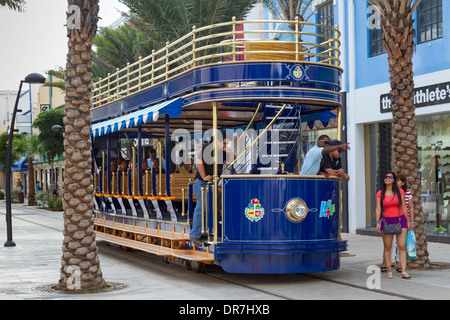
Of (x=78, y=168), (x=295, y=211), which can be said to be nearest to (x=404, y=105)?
(x=295, y=211)

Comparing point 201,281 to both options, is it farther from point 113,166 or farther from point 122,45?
point 122,45

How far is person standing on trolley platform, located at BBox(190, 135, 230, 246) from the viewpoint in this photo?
36.8ft

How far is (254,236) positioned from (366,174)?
1087 centimetres

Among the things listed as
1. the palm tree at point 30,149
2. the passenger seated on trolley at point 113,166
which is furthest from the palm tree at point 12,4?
the palm tree at point 30,149

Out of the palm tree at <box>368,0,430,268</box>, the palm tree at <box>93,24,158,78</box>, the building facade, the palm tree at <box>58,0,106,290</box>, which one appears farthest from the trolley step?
the palm tree at <box>93,24,158,78</box>

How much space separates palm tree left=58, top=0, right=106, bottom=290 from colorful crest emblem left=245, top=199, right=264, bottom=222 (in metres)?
2.40

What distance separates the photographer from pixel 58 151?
140ft

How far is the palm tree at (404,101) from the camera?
12.7 m

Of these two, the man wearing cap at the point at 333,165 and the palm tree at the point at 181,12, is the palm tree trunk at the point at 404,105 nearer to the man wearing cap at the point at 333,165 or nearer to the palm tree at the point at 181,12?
the man wearing cap at the point at 333,165

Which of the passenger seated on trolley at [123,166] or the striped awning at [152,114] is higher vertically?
the striped awning at [152,114]

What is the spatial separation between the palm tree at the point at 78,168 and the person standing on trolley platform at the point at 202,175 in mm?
1705
